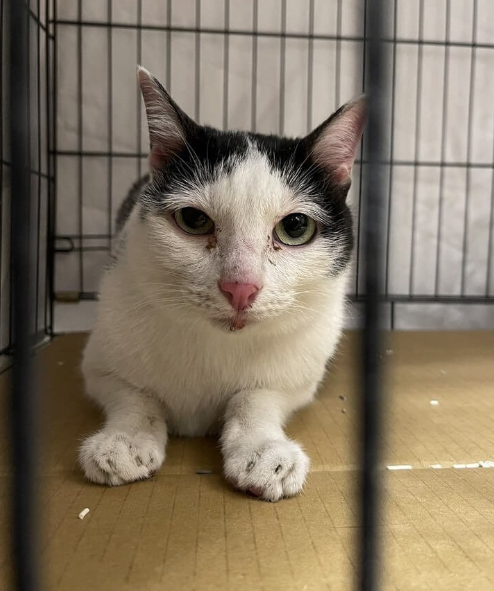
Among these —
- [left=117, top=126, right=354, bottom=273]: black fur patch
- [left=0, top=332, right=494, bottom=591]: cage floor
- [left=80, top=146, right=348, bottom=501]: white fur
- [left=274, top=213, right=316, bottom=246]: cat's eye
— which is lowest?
[left=0, top=332, right=494, bottom=591]: cage floor

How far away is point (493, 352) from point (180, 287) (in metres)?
1.43

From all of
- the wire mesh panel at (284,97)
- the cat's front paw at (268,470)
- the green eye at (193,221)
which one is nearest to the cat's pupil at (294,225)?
the green eye at (193,221)

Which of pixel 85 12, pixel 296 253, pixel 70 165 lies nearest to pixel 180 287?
pixel 296 253

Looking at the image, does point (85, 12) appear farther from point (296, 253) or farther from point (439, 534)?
point (439, 534)

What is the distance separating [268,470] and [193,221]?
0.46 metres

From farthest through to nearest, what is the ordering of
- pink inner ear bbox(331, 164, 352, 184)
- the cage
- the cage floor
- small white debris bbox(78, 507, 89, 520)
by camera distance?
1. the cage
2. pink inner ear bbox(331, 164, 352, 184)
3. small white debris bbox(78, 507, 89, 520)
4. the cage floor

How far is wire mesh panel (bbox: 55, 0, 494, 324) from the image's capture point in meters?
2.27

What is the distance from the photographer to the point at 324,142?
107cm

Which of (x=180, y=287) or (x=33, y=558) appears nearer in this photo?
(x=33, y=558)

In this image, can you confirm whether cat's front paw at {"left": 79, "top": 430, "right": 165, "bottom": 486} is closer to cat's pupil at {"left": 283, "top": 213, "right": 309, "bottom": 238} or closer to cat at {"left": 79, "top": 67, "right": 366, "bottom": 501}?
cat at {"left": 79, "top": 67, "right": 366, "bottom": 501}

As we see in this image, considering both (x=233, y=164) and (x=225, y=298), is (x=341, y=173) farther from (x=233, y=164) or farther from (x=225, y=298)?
(x=225, y=298)

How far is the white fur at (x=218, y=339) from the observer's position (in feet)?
3.00

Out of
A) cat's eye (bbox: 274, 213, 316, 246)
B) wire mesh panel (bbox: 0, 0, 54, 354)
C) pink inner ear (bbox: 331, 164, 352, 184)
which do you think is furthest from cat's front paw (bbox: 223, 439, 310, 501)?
wire mesh panel (bbox: 0, 0, 54, 354)

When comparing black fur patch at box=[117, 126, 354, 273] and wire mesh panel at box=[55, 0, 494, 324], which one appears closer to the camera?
black fur patch at box=[117, 126, 354, 273]
